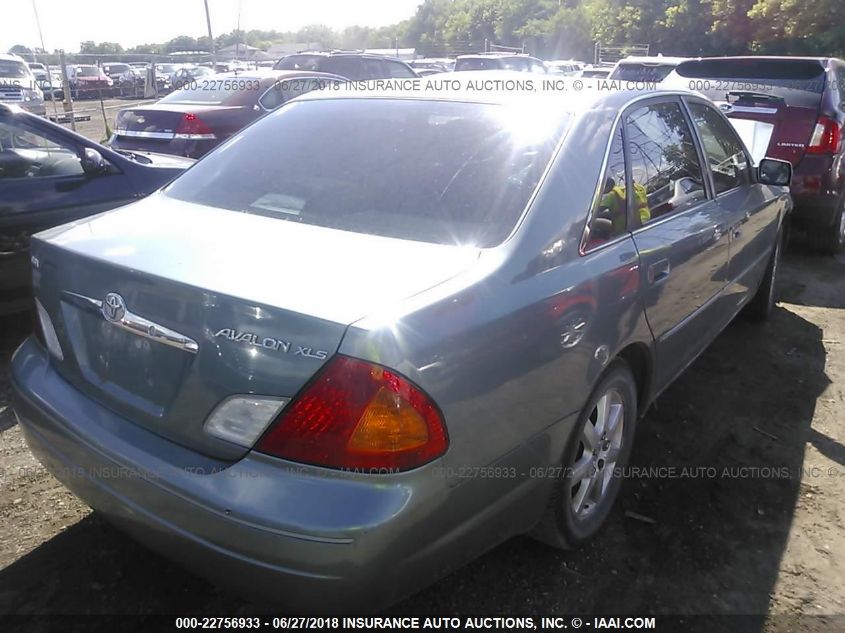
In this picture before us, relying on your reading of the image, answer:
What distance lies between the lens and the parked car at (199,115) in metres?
7.85

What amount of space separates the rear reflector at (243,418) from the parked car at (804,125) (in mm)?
5700

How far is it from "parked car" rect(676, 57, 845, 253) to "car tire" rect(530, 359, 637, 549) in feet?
14.3

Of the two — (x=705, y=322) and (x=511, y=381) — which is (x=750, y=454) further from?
(x=511, y=381)

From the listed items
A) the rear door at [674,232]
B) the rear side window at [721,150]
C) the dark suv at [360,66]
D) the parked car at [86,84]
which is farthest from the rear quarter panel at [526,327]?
the parked car at [86,84]

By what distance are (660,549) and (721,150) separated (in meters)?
2.21

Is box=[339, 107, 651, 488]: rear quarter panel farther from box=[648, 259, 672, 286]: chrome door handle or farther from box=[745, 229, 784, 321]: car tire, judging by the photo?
box=[745, 229, 784, 321]: car tire

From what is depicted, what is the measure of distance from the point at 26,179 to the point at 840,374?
198 inches

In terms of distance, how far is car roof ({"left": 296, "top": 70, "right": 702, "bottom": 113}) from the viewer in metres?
2.66

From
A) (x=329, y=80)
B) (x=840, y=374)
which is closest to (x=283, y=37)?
(x=329, y=80)

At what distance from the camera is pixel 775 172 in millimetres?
3967

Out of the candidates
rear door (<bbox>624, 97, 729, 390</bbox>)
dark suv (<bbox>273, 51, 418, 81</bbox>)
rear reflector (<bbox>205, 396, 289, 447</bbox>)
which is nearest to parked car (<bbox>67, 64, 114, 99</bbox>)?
dark suv (<bbox>273, 51, 418, 81</bbox>)

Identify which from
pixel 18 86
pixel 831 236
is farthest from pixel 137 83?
pixel 831 236

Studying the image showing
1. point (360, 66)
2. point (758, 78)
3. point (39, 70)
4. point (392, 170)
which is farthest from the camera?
point (39, 70)

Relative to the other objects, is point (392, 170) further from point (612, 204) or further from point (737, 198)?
point (737, 198)
